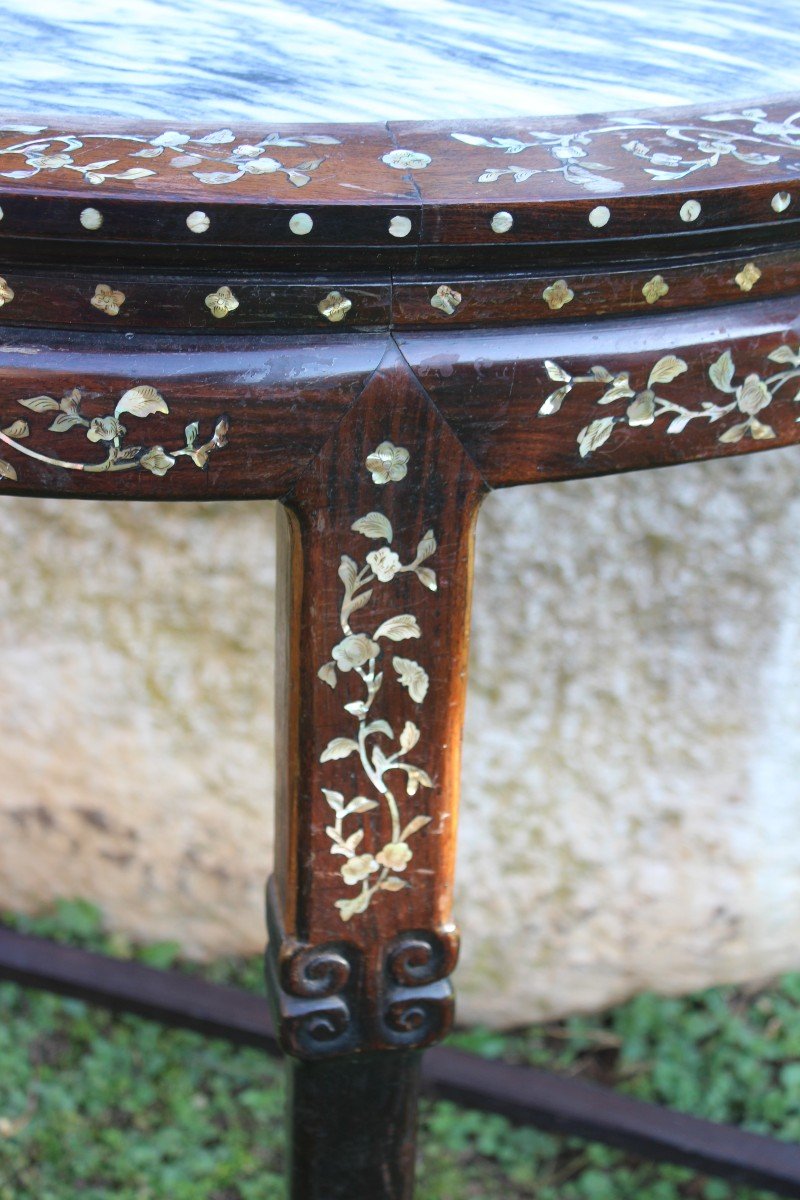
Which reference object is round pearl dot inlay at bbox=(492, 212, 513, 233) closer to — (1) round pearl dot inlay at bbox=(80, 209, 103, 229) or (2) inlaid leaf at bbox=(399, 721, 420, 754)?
(1) round pearl dot inlay at bbox=(80, 209, 103, 229)

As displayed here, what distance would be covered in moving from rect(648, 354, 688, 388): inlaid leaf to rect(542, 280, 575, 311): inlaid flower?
0.19 ft

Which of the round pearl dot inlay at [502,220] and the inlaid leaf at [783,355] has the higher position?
the round pearl dot inlay at [502,220]

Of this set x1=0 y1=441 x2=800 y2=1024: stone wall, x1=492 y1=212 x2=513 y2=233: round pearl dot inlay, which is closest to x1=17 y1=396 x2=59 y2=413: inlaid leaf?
x1=492 y1=212 x2=513 y2=233: round pearl dot inlay

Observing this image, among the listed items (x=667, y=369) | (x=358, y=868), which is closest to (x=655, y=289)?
(x=667, y=369)

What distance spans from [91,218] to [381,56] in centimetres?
28

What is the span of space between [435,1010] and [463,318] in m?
0.43

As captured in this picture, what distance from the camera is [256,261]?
528 millimetres

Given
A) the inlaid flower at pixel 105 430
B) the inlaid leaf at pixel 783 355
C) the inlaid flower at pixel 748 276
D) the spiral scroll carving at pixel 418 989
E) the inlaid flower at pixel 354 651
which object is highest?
the inlaid flower at pixel 748 276

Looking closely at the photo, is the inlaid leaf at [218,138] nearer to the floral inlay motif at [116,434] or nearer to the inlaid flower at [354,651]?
the floral inlay motif at [116,434]

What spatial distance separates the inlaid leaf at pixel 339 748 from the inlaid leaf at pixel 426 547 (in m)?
0.11

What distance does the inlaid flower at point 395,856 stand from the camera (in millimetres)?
700

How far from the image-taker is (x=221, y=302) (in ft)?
1.76

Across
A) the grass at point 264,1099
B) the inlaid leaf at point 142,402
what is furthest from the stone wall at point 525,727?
the inlaid leaf at point 142,402

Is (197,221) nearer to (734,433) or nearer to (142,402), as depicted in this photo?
(142,402)
